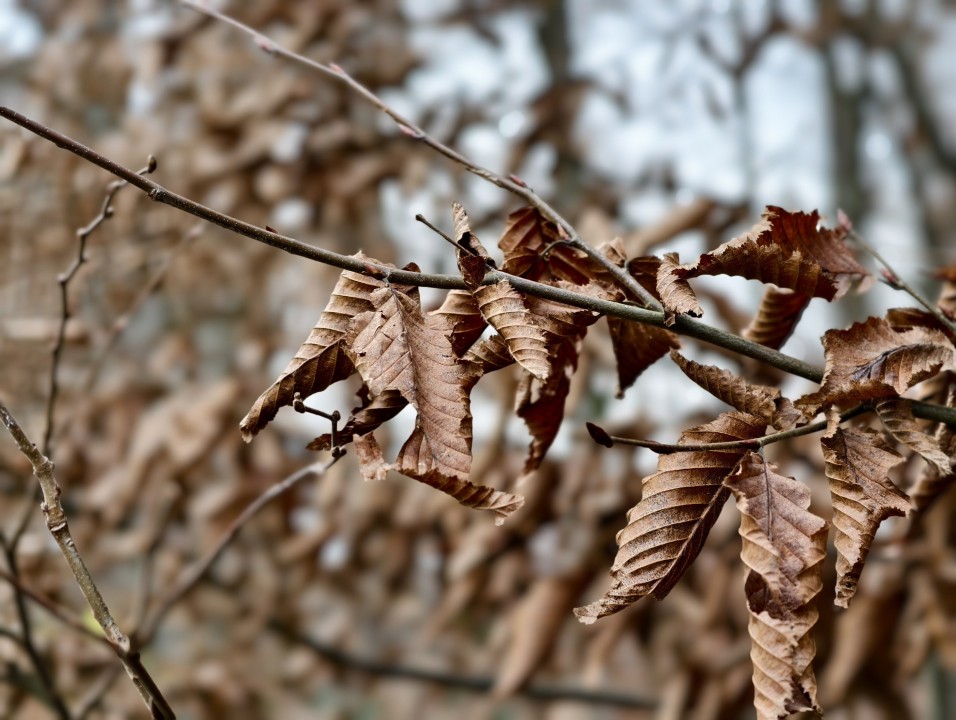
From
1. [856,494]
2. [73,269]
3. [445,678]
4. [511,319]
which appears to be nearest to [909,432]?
[856,494]

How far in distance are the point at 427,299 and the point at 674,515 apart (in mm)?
946

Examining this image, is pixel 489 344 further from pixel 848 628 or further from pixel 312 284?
pixel 312 284

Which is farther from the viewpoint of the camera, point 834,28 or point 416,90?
point 834,28

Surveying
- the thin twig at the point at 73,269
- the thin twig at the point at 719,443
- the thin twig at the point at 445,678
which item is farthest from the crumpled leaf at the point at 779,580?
the thin twig at the point at 445,678

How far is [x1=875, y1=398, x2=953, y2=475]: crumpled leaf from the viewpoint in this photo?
304mm

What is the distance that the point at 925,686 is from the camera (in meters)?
1.33

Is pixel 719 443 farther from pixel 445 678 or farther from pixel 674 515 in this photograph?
pixel 445 678

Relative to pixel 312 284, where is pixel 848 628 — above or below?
below

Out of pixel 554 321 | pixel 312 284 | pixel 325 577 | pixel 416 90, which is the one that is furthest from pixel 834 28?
pixel 554 321

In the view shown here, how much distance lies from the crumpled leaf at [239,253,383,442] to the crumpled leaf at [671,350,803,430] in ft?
0.38

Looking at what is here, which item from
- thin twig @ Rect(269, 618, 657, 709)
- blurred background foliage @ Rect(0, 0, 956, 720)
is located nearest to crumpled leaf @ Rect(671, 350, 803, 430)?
blurred background foliage @ Rect(0, 0, 956, 720)

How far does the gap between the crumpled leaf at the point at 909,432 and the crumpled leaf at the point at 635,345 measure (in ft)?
0.28

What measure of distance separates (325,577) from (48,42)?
41.1 inches

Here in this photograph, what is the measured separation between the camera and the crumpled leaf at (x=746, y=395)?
1.06 feet
